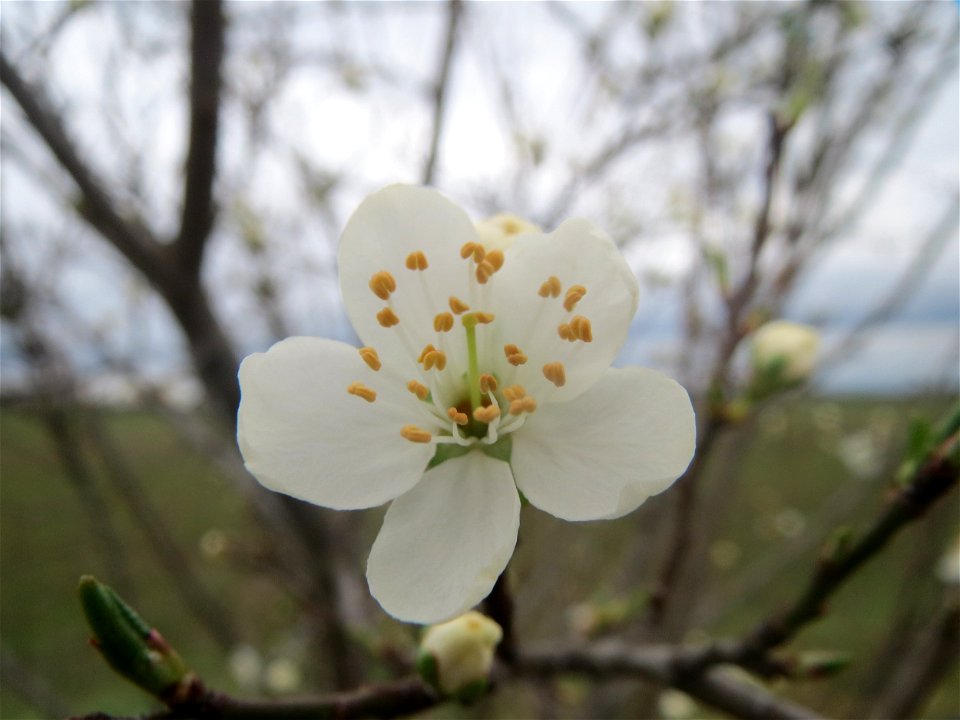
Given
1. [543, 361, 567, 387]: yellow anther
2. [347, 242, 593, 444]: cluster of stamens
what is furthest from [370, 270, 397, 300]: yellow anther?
[543, 361, 567, 387]: yellow anther

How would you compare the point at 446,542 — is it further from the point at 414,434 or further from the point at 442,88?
the point at 442,88

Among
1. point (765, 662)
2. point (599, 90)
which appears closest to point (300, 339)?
point (765, 662)

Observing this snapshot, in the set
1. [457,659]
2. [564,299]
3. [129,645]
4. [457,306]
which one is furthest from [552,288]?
[129,645]

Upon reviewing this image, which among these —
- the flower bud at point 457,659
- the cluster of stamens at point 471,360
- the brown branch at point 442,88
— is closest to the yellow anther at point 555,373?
the cluster of stamens at point 471,360

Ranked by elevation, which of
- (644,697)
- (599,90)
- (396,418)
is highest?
(599,90)

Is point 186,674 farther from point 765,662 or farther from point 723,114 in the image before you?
point 723,114

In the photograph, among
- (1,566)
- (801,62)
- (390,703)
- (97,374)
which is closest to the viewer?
(390,703)

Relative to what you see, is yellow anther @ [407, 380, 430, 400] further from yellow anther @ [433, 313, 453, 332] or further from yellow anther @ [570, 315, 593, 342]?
yellow anther @ [570, 315, 593, 342]
